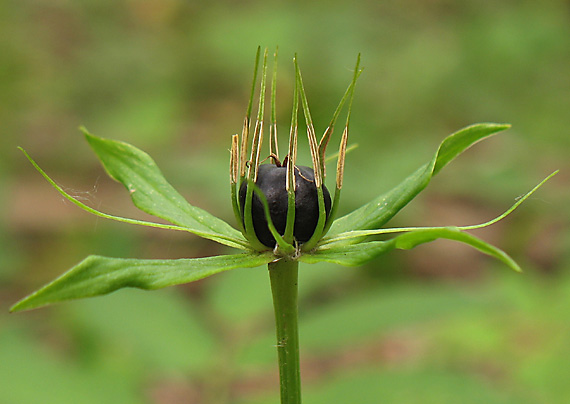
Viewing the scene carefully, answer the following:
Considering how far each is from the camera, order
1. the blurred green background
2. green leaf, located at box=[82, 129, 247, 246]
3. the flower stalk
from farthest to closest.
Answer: the blurred green background < green leaf, located at box=[82, 129, 247, 246] < the flower stalk

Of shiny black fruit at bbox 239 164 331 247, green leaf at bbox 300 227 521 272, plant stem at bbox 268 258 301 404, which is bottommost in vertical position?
plant stem at bbox 268 258 301 404

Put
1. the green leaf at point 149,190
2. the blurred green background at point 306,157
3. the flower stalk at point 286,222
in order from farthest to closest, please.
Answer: the blurred green background at point 306,157, the green leaf at point 149,190, the flower stalk at point 286,222

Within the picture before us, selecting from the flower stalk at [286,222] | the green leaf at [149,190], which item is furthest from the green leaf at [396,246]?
the green leaf at [149,190]

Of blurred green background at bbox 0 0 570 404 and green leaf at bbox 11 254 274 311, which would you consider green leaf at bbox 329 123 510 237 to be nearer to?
green leaf at bbox 11 254 274 311

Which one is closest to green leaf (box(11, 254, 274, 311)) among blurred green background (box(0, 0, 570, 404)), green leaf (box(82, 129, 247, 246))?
green leaf (box(82, 129, 247, 246))

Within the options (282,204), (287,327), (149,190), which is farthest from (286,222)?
(149,190)

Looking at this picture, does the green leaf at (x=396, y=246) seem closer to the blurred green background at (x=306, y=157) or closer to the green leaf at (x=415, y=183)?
the green leaf at (x=415, y=183)
